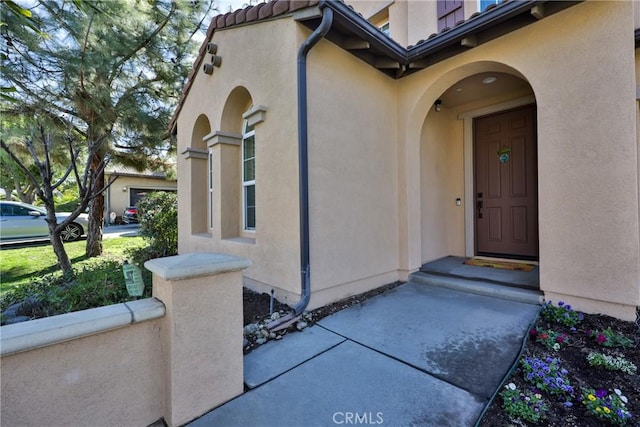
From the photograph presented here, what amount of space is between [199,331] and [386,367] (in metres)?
1.57

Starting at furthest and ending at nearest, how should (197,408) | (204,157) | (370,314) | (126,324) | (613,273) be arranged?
1. (204,157)
2. (370,314)
3. (613,273)
4. (197,408)
5. (126,324)

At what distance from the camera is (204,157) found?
6.48m

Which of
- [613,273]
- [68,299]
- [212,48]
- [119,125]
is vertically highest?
[212,48]

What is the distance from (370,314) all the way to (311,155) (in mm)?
2148

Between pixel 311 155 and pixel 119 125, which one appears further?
pixel 119 125

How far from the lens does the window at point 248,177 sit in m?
5.14

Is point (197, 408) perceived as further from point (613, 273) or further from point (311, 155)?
point (613, 273)

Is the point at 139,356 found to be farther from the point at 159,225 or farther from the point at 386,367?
the point at 159,225

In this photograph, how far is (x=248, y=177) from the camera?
5227 mm

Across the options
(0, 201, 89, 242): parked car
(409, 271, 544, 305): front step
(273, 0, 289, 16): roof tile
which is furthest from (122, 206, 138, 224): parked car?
(409, 271, 544, 305): front step

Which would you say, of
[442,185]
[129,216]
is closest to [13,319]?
[442,185]

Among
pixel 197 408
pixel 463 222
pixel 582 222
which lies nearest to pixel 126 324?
pixel 197 408

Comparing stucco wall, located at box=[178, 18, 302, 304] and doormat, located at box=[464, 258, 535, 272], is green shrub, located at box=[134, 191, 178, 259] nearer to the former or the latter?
stucco wall, located at box=[178, 18, 302, 304]

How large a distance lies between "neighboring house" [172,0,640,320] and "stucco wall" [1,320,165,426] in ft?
6.29
